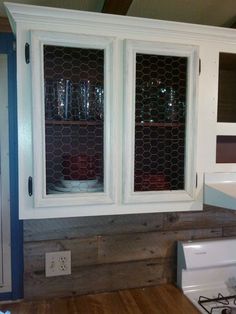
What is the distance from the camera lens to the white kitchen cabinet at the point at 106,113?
38.3 inches

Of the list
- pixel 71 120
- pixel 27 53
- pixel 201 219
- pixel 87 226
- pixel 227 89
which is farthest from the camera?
pixel 201 219

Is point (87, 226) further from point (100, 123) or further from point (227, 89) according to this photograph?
point (227, 89)

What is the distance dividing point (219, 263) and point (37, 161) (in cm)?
101

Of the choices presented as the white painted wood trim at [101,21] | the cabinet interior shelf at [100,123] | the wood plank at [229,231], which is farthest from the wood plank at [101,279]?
the white painted wood trim at [101,21]

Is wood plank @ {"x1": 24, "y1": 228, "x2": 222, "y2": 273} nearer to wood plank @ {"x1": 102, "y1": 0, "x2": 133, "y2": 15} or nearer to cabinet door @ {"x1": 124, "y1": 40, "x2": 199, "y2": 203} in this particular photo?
cabinet door @ {"x1": 124, "y1": 40, "x2": 199, "y2": 203}

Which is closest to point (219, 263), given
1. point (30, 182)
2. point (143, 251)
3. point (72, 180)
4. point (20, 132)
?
point (143, 251)

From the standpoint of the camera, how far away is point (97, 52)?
103cm

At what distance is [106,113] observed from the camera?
40.9 inches

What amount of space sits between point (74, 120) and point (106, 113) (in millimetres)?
126

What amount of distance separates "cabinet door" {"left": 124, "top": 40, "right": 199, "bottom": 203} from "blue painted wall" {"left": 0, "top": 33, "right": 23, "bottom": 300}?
573 mm

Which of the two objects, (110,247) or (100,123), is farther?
(110,247)

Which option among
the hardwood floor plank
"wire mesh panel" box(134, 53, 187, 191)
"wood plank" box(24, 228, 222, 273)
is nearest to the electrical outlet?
"wood plank" box(24, 228, 222, 273)

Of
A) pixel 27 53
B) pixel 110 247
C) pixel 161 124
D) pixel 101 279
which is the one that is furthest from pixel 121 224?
pixel 27 53

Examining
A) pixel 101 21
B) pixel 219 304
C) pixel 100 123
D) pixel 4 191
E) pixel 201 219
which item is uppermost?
pixel 101 21
